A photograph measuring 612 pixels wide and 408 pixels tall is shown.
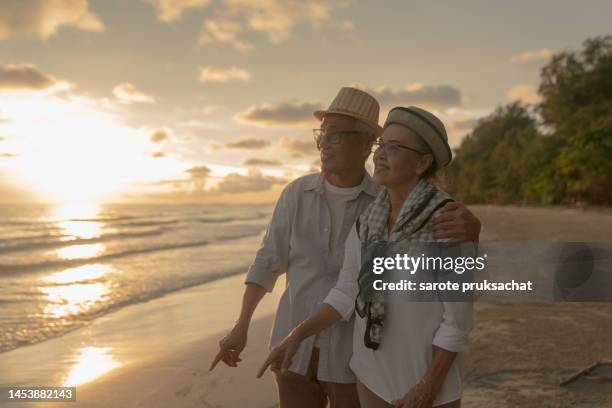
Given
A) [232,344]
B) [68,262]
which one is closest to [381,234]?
[232,344]

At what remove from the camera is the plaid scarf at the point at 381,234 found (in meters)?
2.06

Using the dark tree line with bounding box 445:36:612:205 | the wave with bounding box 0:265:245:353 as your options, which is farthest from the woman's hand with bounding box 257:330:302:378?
the dark tree line with bounding box 445:36:612:205

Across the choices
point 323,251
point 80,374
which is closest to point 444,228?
point 323,251

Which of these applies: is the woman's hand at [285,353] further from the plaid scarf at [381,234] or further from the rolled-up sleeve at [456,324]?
the rolled-up sleeve at [456,324]

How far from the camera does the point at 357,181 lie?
113 inches

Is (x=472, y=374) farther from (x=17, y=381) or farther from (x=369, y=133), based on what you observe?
(x=17, y=381)

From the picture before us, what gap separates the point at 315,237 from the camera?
2.82 metres

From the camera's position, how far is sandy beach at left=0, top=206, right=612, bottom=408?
5.14 m

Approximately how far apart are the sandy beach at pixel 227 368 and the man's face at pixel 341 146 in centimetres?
270

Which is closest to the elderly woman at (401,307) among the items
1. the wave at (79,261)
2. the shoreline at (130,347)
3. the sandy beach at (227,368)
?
the sandy beach at (227,368)

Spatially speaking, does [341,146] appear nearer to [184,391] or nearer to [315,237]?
[315,237]

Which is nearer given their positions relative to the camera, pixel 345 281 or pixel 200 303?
pixel 345 281

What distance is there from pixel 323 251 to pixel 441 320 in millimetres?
841

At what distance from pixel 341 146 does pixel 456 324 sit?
110cm
